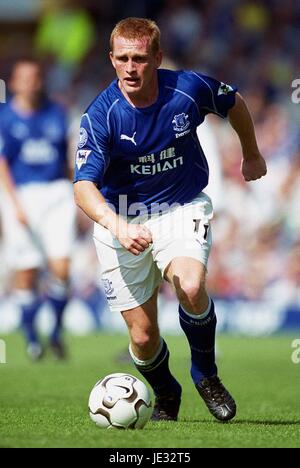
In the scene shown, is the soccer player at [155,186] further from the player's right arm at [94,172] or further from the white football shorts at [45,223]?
the white football shorts at [45,223]

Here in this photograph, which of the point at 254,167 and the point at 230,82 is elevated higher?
the point at 254,167

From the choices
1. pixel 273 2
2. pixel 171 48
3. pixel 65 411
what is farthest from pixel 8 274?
pixel 65 411

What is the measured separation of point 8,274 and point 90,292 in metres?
1.50

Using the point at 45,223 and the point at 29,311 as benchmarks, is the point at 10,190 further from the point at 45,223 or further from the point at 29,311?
the point at 29,311

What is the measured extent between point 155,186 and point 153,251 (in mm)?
391

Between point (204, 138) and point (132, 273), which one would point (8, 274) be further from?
point (132, 273)

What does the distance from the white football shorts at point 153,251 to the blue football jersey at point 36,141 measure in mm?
5034

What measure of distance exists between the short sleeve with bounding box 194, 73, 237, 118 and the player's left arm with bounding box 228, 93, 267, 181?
0.20 feet

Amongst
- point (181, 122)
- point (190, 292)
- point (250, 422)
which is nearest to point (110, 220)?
point (190, 292)

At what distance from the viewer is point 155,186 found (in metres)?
6.34

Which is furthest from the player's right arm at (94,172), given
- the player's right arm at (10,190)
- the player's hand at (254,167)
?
the player's right arm at (10,190)

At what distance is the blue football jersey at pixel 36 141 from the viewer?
11.5 m

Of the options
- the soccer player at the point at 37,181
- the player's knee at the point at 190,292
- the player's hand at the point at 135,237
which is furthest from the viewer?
the soccer player at the point at 37,181

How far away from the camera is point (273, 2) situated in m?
17.6
